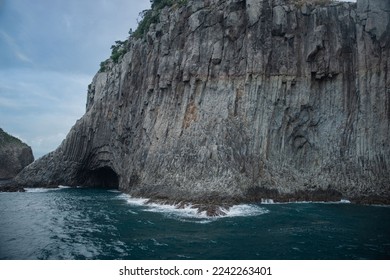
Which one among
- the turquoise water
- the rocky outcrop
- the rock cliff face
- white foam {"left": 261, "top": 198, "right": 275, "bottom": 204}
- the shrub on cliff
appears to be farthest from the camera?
the rocky outcrop

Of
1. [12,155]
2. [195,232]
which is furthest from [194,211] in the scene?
[12,155]

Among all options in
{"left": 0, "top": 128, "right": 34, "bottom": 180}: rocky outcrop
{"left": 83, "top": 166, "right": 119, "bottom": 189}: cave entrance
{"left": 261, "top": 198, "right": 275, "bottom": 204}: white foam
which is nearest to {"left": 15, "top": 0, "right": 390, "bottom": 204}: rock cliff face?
{"left": 261, "top": 198, "right": 275, "bottom": 204}: white foam

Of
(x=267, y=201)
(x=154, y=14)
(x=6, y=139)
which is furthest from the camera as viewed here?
(x=6, y=139)

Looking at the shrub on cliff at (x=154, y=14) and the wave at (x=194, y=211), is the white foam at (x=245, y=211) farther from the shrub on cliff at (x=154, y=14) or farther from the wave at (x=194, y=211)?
the shrub on cliff at (x=154, y=14)

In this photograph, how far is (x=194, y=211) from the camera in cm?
3781

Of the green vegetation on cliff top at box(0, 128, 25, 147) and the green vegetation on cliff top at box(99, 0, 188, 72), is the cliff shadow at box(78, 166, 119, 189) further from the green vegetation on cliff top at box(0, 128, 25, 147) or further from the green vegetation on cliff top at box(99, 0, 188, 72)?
the green vegetation on cliff top at box(0, 128, 25, 147)

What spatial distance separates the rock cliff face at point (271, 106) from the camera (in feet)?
149

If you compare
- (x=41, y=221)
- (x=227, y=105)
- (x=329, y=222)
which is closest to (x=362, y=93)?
(x=227, y=105)

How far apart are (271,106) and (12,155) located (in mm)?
78963

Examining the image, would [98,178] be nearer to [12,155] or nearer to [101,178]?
[101,178]

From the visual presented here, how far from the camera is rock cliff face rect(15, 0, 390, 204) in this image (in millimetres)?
45438

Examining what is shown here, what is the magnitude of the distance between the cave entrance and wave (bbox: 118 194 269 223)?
116 ft

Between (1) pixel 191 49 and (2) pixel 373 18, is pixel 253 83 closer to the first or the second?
(1) pixel 191 49

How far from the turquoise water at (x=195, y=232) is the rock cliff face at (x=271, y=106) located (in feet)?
19.3
